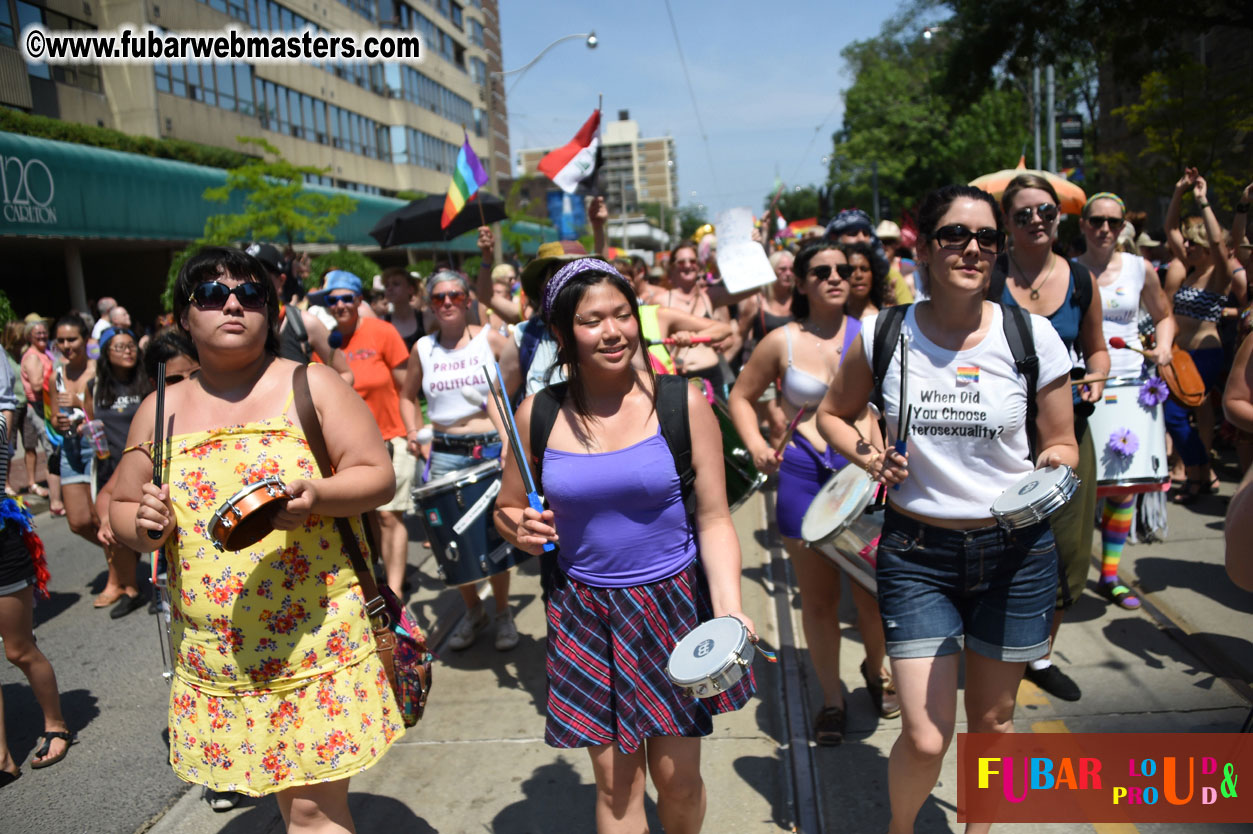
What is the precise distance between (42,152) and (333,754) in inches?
759

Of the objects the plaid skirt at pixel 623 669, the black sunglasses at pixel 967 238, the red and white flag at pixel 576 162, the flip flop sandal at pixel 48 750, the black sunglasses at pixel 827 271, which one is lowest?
the flip flop sandal at pixel 48 750

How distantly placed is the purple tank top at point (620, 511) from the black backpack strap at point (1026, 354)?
1.05 m

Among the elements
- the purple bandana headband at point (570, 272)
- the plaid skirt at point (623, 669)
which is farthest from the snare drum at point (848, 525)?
the purple bandana headband at point (570, 272)

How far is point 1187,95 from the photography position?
13289 mm

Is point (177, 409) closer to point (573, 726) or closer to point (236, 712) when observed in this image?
point (236, 712)

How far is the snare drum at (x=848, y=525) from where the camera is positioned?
2.99 meters

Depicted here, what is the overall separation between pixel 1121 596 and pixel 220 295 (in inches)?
191

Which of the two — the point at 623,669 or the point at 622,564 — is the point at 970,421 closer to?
the point at 622,564

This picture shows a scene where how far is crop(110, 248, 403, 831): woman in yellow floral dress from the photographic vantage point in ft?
8.03

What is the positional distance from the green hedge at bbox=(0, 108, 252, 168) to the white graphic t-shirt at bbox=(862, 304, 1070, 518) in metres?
19.9

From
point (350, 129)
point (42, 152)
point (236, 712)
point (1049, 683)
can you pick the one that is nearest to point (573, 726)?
point (236, 712)

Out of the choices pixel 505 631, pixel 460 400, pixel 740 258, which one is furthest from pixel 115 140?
pixel 505 631

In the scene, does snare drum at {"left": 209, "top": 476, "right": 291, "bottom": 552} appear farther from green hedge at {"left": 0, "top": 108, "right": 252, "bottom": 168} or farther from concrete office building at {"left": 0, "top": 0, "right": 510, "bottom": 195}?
green hedge at {"left": 0, "top": 108, "right": 252, "bottom": 168}

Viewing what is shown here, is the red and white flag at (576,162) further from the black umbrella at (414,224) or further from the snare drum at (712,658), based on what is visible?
the snare drum at (712,658)
